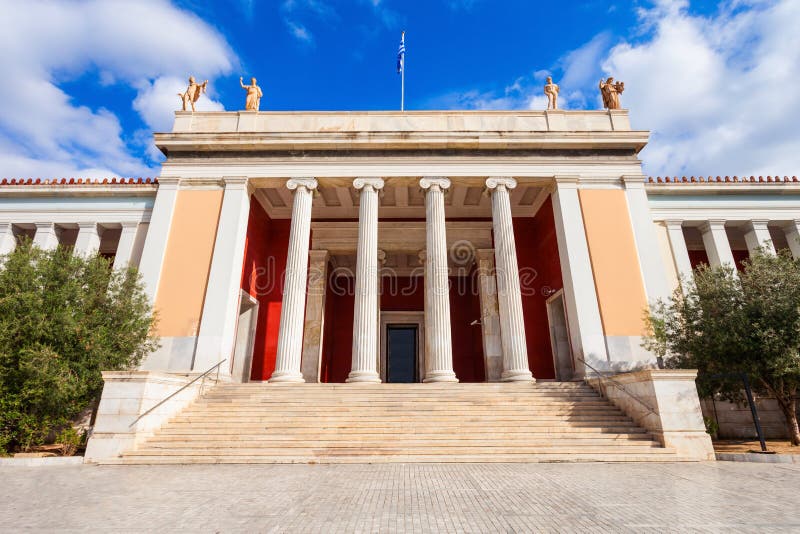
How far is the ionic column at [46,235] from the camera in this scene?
1630 cm

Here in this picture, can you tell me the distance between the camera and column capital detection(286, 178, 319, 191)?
51.7ft

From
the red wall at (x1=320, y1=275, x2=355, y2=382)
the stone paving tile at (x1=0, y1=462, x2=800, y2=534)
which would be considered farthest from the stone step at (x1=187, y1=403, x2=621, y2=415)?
the red wall at (x1=320, y1=275, x2=355, y2=382)

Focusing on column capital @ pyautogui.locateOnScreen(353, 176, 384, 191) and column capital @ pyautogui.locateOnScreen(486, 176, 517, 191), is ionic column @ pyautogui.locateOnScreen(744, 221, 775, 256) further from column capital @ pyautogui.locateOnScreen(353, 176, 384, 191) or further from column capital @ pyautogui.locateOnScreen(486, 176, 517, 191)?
column capital @ pyautogui.locateOnScreen(353, 176, 384, 191)

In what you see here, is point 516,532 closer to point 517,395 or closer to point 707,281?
point 517,395

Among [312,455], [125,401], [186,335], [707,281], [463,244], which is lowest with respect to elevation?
[312,455]

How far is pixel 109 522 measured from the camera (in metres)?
4.05

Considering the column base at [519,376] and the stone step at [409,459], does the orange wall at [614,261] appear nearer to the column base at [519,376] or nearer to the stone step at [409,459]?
the column base at [519,376]

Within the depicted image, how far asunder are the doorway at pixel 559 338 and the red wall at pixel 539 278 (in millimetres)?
268

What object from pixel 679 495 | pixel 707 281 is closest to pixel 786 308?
pixel 707 281

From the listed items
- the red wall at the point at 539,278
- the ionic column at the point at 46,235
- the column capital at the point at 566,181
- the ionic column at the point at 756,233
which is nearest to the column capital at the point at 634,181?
the column capital at the point at 566,181

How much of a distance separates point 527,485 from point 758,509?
255 cm

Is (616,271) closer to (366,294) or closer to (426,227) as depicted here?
(426,227)

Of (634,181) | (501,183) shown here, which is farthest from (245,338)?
(634,181)

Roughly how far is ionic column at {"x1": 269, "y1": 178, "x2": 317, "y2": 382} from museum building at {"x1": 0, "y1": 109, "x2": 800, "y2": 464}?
0.06 meters
